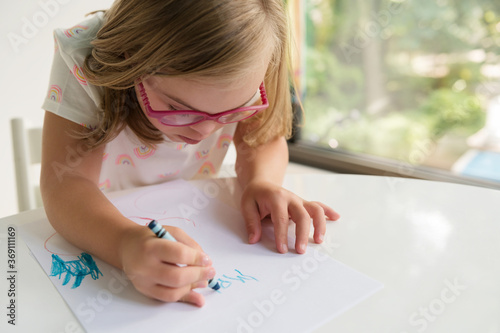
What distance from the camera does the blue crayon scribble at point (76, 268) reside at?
0.50m

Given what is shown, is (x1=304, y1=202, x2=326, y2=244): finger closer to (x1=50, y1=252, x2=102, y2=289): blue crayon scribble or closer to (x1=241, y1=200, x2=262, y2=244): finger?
(x1=241, y1=200, x2=262, y2=244): finger

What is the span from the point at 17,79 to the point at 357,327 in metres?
1.30

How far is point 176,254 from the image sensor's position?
1.49 feet

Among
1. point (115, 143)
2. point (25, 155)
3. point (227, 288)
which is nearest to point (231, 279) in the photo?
point (227, 288)

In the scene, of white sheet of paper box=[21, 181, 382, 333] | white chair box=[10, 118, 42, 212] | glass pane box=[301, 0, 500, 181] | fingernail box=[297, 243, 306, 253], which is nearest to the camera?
white sheet of paper box=[21, 181, 382, 333]

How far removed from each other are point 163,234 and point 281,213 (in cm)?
19

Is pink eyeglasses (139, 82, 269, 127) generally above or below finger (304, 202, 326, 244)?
above

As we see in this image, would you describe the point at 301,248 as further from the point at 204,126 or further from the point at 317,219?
the point at 204,126

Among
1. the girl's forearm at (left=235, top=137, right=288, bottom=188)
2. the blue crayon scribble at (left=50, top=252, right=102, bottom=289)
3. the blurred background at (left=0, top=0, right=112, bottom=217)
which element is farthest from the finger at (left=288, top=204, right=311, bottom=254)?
the blurred background at (left=0, top=0, right=112, bottom=217)

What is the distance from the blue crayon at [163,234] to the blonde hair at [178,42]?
182 millimetres

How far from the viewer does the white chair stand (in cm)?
87

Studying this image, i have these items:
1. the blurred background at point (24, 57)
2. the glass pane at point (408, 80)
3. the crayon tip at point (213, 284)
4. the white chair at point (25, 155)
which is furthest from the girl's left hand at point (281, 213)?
the glass pane at point (408, 80)

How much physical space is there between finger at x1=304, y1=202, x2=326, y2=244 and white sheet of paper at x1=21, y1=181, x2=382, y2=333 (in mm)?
28

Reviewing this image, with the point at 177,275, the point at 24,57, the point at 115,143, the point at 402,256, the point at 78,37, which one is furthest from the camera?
the point at 24,57
